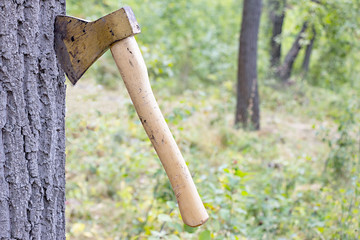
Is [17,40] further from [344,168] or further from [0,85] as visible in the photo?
[344,168]

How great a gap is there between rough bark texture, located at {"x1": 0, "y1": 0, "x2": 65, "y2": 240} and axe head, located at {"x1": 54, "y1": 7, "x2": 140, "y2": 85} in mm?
31

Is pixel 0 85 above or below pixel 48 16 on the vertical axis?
below

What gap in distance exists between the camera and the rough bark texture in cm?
92

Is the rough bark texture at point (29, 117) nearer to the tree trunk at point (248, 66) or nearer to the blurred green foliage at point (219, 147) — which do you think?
the blurred green foliage at point (219, 147)

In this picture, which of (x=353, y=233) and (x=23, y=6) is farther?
(x=353, y=233)

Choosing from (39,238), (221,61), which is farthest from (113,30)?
(221,61)

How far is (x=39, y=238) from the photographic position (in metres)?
1.05

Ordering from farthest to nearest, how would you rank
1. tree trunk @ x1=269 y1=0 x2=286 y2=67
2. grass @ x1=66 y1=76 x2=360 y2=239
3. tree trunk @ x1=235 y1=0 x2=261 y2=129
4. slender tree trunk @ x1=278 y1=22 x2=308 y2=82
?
1. tree trunk @ x1=269 y1=0 x2=286 y2=67
2. slender tree trunk @ x1=278 y1=22 x2=308 y2=82
3. tree trunk @ x1=235 y1=0 x2=261 y2=129
4. grass @ x1=66 y1=76 x2=360 y2=239

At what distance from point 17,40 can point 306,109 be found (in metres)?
6.88

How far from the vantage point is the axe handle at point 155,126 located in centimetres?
98

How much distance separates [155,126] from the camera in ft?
3.24

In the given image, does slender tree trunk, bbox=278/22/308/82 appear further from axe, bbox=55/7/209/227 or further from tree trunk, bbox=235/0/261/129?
axe, bbox=55/7/209/227

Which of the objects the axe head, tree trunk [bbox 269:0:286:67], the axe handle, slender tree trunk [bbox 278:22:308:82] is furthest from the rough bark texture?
tree trunk [bbox 269:0:286:67]

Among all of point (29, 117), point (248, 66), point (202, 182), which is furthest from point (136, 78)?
point (248, 66)
